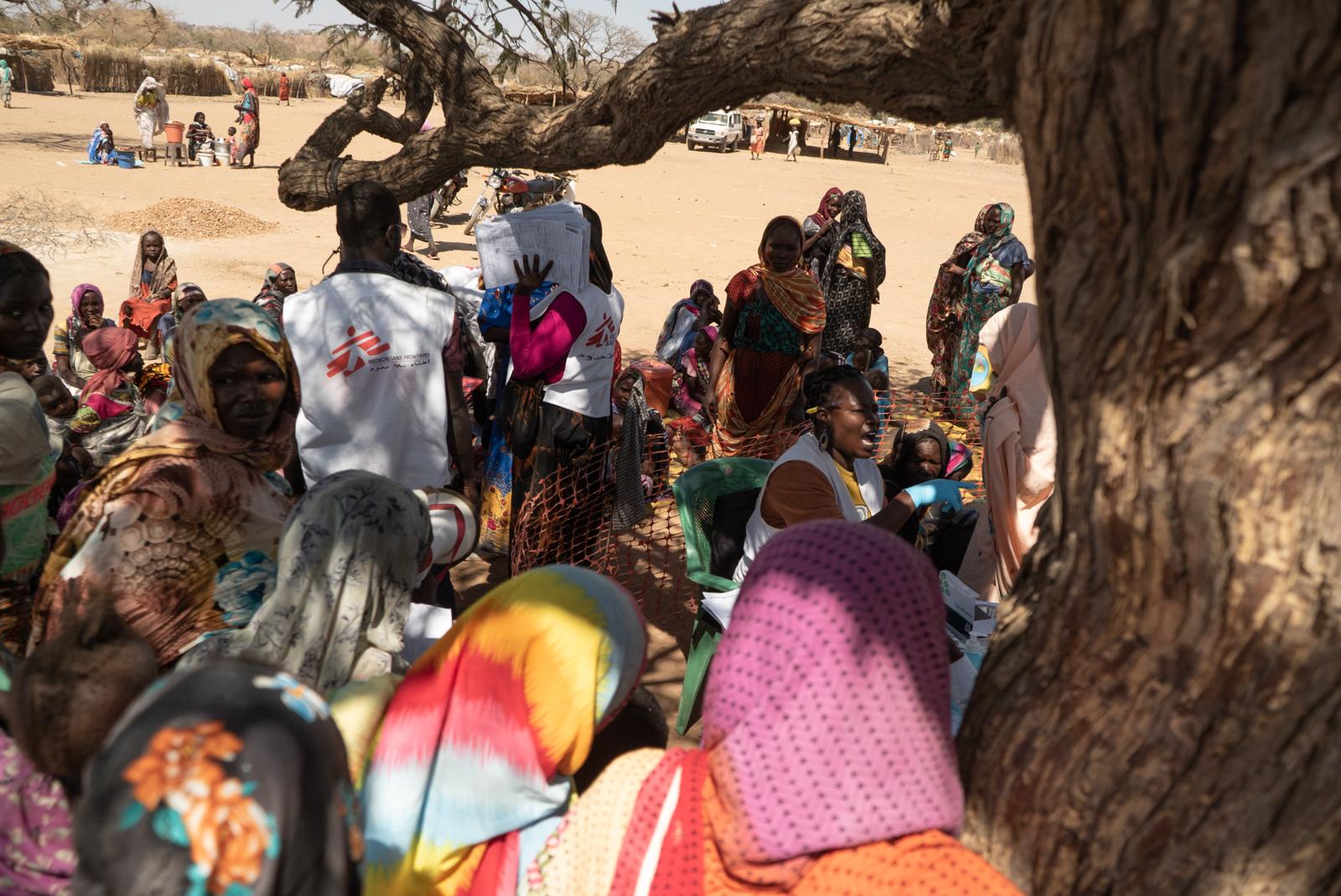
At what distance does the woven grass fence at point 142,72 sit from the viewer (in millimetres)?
38531

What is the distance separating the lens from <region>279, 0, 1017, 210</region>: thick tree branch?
106 inches

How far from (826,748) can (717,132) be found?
3714 cm

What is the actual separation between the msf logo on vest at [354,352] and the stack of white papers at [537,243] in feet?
3.10

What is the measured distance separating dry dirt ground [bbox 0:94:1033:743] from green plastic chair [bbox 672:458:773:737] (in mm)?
505

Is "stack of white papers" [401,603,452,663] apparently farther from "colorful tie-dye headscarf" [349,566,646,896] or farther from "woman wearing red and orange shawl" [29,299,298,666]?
"colorful tie-dye headscarf" [349,566,646,896]

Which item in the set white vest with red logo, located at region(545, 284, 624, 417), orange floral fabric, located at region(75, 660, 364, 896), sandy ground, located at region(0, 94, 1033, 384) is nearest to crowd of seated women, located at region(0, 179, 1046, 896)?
orange floral fabric, located at region(75, 660, 364, 896)

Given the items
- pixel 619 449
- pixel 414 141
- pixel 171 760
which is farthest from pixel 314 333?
pixel 171 760

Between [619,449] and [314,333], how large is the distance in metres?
1.95

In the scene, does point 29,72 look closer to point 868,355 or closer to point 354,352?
point 868,355

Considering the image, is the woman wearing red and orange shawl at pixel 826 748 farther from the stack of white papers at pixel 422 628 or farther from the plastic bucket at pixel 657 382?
the plastic bucket at pixel 657 382

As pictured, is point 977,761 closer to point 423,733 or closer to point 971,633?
point 423,733

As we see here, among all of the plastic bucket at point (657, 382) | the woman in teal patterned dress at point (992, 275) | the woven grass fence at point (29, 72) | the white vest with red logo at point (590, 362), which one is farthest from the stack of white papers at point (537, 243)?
the woven grass fence at point (29, 72)

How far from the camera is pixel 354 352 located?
11.6 ft

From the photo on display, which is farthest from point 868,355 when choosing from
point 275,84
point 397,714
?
point 275,84
